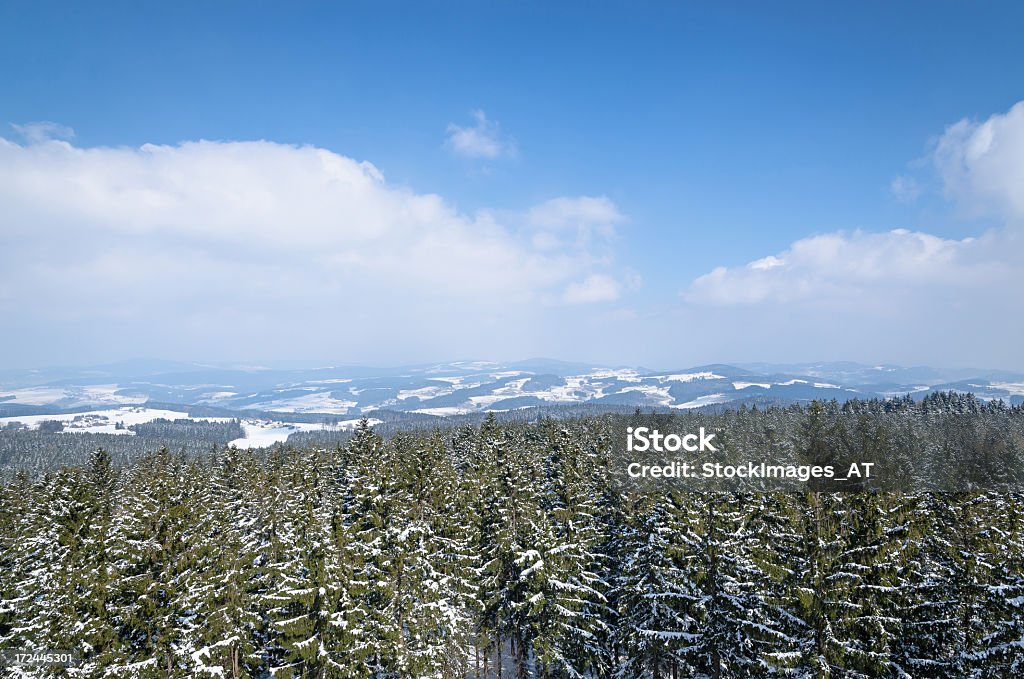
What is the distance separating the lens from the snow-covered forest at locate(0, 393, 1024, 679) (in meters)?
23.0

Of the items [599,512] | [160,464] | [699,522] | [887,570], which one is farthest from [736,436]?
[160,464]

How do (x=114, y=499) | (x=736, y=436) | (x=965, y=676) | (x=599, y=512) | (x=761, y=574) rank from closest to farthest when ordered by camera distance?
1. (x=965, y=676)
2. (x=761, y=574)
3. (x=599, y=512)
4. (x=114, y=499)
5. (x=736, y=436)

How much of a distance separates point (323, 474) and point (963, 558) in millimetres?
45684

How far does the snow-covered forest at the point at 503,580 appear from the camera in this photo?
75.5 ft

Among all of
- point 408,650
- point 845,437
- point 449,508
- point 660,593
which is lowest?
point 408,650

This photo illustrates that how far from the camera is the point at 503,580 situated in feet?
102

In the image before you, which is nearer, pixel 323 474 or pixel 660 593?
pixel 660 593

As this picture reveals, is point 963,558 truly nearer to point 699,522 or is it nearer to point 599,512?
point 699,522

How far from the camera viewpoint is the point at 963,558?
77.7ft

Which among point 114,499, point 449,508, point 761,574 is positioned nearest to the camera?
point 761,574
